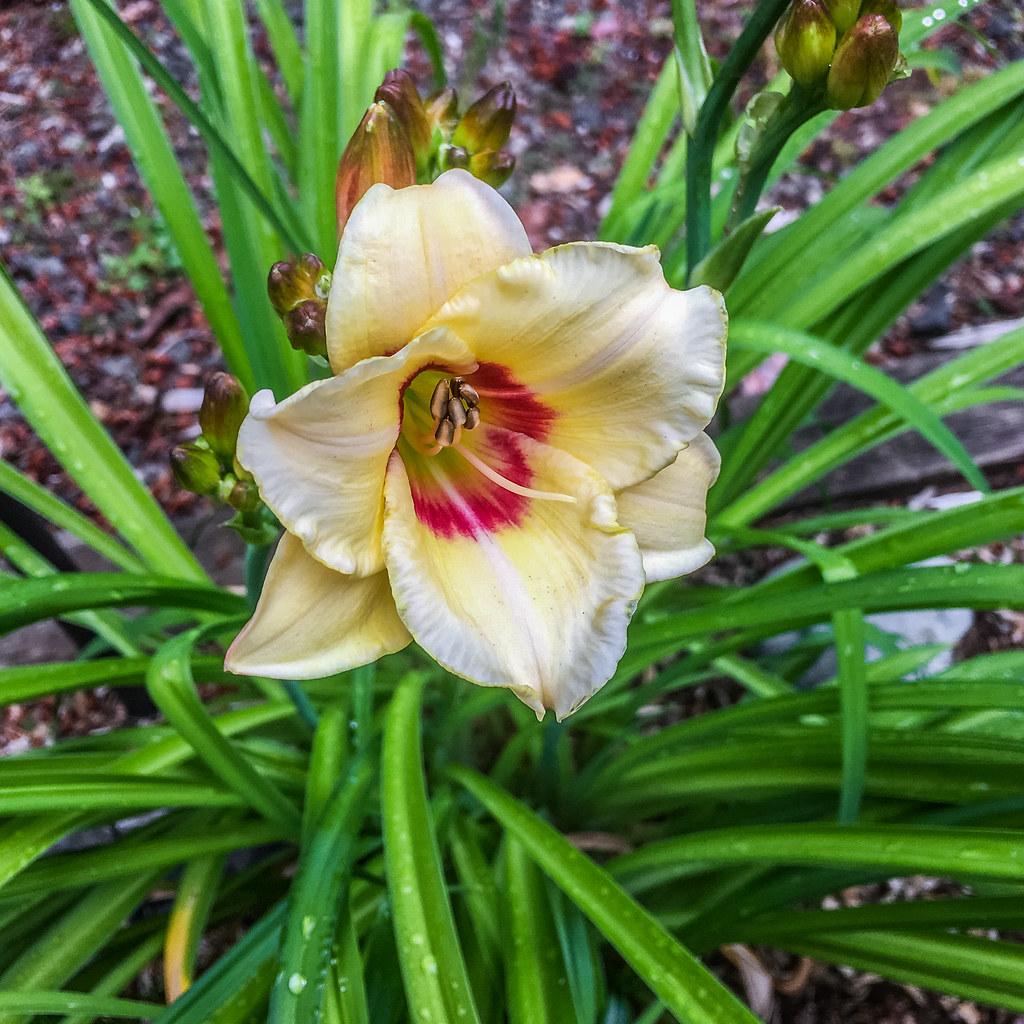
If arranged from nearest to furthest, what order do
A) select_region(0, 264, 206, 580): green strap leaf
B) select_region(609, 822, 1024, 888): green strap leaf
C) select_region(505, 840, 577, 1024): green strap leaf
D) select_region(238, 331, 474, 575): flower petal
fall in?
1. select_region(238, 331, 474, 575): flower petal
2. select_region(609, 822, 1024, 888): green strap leaf
3. select_region(505, 840, 577, 1024): green strap leaf
4. select_region(0, 264, 206, 580): green strap leaf

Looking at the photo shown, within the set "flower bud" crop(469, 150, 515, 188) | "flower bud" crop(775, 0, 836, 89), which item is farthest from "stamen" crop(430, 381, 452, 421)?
"flower bud" crop(775, 0, 836, 89)

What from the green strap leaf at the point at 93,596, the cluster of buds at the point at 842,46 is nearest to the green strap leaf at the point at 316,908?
the green strap leaf at the point at 93,596

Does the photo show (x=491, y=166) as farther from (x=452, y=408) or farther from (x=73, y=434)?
(x=73, y=434)

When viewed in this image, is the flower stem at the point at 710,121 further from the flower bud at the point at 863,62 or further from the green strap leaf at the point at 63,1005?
the green strap leaf at the point at 63,1005

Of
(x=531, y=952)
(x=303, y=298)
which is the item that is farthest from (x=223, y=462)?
(x=531, y=952)

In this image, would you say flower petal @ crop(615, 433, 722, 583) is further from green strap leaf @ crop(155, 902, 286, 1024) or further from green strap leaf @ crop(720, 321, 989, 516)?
green strap leaf @ crop(155, 902, 286, 1024)

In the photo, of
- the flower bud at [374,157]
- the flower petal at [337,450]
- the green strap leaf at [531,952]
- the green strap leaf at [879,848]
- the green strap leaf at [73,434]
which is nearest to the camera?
the flower petal at [337,450]

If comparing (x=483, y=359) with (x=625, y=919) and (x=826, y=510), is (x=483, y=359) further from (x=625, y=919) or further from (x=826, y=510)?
(x=826, y=510)
